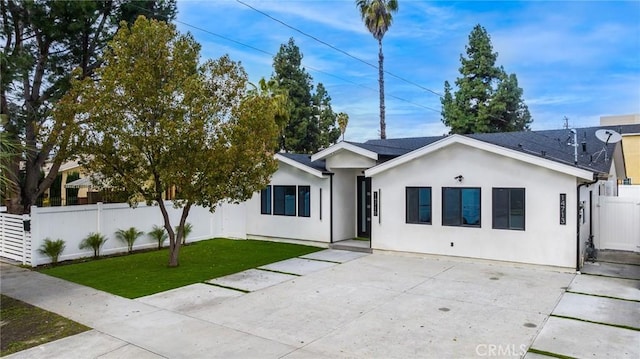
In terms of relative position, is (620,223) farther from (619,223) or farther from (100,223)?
(100,223)

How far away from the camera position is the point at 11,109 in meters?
12.3

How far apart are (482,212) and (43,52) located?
13.7 m

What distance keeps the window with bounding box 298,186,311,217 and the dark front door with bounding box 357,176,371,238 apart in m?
1.89

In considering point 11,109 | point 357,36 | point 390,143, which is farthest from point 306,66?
point 11,109

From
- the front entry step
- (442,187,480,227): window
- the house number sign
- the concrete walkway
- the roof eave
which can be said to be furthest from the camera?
the roof eave

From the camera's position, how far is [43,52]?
12.3 m

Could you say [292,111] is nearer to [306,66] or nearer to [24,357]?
[306,66]

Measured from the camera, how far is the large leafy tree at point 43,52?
1104 cm

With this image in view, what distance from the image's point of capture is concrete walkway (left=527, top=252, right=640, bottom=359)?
5.27m

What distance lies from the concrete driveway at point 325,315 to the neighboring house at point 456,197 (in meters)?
1.04

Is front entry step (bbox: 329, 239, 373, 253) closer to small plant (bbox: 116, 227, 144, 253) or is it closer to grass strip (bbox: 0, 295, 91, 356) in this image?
small plant (bbox: 116, 227, 144, 253)

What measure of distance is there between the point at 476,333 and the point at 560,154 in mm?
8250

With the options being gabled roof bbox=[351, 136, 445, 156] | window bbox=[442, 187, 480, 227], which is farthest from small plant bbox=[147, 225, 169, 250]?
window bbox=[442, 187, 480, 227]

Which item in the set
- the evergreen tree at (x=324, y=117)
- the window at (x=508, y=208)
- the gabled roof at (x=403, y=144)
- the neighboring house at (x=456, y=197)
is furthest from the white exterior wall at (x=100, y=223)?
the evergreen tree at (x=324, y=117)
